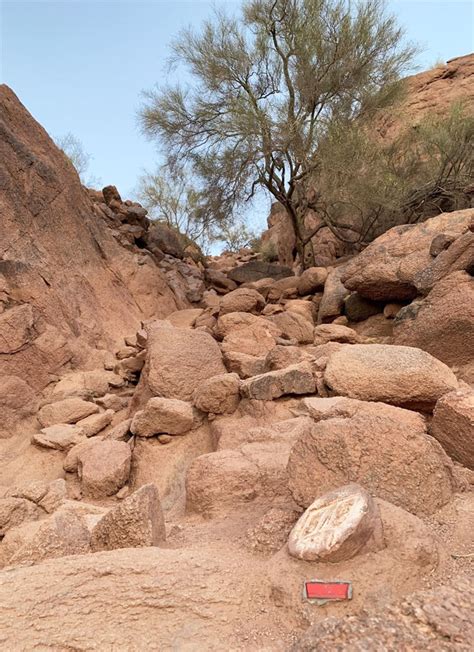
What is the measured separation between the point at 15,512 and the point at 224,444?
4.79 ft

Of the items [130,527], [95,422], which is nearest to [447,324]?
[130,527]

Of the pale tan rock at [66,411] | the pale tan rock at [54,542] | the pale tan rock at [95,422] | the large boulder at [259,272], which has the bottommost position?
the pale tan rock at [54,542]

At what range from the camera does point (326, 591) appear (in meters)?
1.38

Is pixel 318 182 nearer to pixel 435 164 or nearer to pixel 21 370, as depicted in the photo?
pixel 435 164

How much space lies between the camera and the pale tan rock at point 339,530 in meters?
1.46

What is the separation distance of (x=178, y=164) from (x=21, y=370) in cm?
745

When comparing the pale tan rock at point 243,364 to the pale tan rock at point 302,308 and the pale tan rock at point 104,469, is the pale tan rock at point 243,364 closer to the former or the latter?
the pale tan rock at point 104,469

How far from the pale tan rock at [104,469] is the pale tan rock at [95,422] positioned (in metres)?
0.68

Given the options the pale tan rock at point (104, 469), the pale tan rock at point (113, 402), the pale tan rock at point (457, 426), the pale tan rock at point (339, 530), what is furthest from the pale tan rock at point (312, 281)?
the pale tan rock at point (339, 530)

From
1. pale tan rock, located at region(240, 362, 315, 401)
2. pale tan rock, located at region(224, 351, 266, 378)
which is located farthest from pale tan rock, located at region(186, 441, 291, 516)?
pale tan rock, located at region(224, 351, 266, 378)

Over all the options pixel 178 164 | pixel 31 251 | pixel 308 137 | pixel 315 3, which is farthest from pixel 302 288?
pixel 315 3

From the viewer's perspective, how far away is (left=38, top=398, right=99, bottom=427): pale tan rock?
4766 millimetres

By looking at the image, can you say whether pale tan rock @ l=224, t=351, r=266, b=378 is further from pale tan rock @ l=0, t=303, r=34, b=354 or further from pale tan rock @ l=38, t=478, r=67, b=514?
pale tan rock @ l=0, t=303, r=34, b=354

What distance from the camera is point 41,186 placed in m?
6.76
